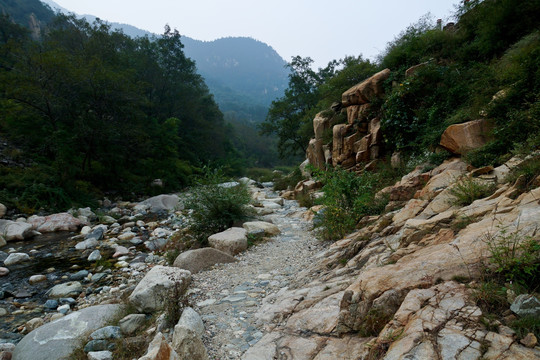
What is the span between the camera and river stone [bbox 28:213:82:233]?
427 inches

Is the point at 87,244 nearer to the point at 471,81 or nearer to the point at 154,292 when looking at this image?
the point at 154,292

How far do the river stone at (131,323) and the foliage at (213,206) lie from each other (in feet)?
10.8

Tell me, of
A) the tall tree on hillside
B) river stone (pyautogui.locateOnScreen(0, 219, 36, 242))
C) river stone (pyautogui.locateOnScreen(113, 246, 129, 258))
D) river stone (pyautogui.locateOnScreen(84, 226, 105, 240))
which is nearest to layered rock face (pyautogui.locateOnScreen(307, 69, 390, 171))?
river stone (pyautogui.locateOnScreen(113, 246, 129, 258))

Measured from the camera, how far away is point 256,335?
311 cm

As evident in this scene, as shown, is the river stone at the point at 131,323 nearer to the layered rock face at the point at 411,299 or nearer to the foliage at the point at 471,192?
the layered rock face at the point at 411,299

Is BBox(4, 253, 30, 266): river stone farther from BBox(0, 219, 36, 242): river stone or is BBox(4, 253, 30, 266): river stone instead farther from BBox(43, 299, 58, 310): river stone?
BBox(43, 299, 58, 310): river stone

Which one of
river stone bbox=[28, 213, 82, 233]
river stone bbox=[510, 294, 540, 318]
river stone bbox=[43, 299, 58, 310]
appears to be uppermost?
river stone bbox=[28, 213, 82, 233]

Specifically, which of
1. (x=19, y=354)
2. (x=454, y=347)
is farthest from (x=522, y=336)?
(x=19, y=354)

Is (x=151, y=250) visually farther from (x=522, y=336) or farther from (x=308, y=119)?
(x=308, y=119)

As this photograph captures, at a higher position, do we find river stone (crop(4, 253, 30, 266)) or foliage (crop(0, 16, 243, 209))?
foliage (crop(0, 16, 243, 209))

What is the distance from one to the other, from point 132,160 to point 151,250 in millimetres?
14128

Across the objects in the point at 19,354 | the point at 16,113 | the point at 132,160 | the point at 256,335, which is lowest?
the point at 256,335

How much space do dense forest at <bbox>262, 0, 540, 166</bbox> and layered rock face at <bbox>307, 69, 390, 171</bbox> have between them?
0.39 metres

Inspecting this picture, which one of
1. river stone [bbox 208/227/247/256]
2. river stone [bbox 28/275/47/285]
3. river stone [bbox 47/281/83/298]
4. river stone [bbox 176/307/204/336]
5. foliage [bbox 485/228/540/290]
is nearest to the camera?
foliage [bbox 485/228/540/290]
